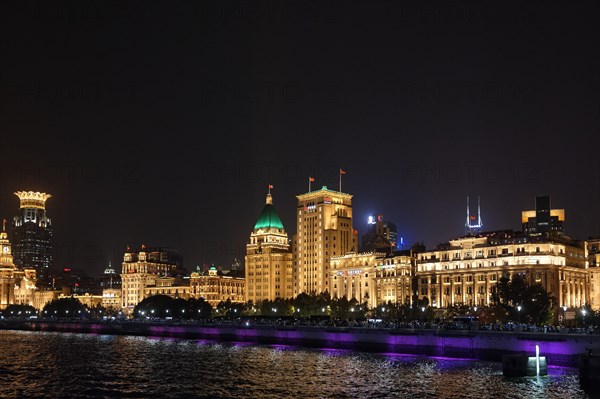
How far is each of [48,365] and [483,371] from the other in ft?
200

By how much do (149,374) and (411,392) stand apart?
36.0 m

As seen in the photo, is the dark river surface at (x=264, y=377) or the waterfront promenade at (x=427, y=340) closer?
the dark river surface at (x=264, y=377)

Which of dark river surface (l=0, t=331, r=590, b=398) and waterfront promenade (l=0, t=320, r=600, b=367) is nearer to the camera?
dark river surface (l=0, t=331, r=590, b=398)

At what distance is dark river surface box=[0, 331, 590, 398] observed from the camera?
250ft

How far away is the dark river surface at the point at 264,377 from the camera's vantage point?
76.3 m

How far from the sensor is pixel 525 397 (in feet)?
236

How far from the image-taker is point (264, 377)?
3565 inches

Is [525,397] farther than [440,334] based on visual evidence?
No

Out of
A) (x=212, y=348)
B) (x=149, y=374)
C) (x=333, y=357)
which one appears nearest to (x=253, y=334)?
(x=212, y=348)

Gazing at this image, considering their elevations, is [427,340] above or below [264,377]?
above

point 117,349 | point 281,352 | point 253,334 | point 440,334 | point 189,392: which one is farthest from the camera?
point 253,334

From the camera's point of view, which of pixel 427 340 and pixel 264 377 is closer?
pixel 264 377

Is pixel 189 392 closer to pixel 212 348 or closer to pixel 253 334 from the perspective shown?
pixel 212 348

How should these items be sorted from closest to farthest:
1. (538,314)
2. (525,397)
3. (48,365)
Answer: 1. (525,397)
2. (48,365)
3. (538,314)
